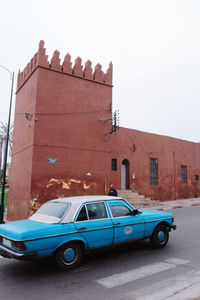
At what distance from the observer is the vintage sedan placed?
4.64 metres

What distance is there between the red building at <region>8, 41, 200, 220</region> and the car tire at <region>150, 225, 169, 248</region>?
9014 millimetres

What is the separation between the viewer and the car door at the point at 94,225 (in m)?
5.25

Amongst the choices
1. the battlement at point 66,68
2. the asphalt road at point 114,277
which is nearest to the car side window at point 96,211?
the asphalt road at point 114,277

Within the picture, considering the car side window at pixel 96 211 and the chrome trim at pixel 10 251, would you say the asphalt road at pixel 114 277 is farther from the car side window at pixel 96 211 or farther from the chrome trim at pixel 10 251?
the car side window at pixel 96 211

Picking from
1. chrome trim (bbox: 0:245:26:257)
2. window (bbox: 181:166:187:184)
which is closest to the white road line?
chrome trim (bbox: 0:245:26:257)

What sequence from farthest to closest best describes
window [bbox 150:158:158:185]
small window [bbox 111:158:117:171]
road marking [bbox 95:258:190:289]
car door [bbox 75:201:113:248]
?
1. window [bbox 150:158:158:185]
2. small window [bbox 111:158:117:171]
3. car door [bbox 75:201:113:248]
4. road marking [bbox 95:258:190:289]

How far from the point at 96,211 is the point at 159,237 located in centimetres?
209

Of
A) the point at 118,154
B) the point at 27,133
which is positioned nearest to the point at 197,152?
the point at 118,154

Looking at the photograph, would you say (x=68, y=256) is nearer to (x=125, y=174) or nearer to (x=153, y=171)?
(x=125, y=174)

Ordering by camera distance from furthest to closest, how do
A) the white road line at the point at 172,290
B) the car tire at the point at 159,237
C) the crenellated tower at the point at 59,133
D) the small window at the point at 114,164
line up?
1. the small window at the point at 114,164
2. the crenellated tower at the point at 59,133
3. the car tire at the point at 159,237
4. the white road line at the point at 172,290

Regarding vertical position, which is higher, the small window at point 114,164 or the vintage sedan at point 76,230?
the small window at point 114,164

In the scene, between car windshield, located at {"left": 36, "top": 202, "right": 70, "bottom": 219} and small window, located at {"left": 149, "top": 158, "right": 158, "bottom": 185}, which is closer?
car windshield, located at {"left": 36, "top": 202, "right": 70, "bottom": 219}

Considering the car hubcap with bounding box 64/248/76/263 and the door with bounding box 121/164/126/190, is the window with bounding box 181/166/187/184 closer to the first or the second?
the door with bounding box 121/164/126/190

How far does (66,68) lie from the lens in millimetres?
15914
